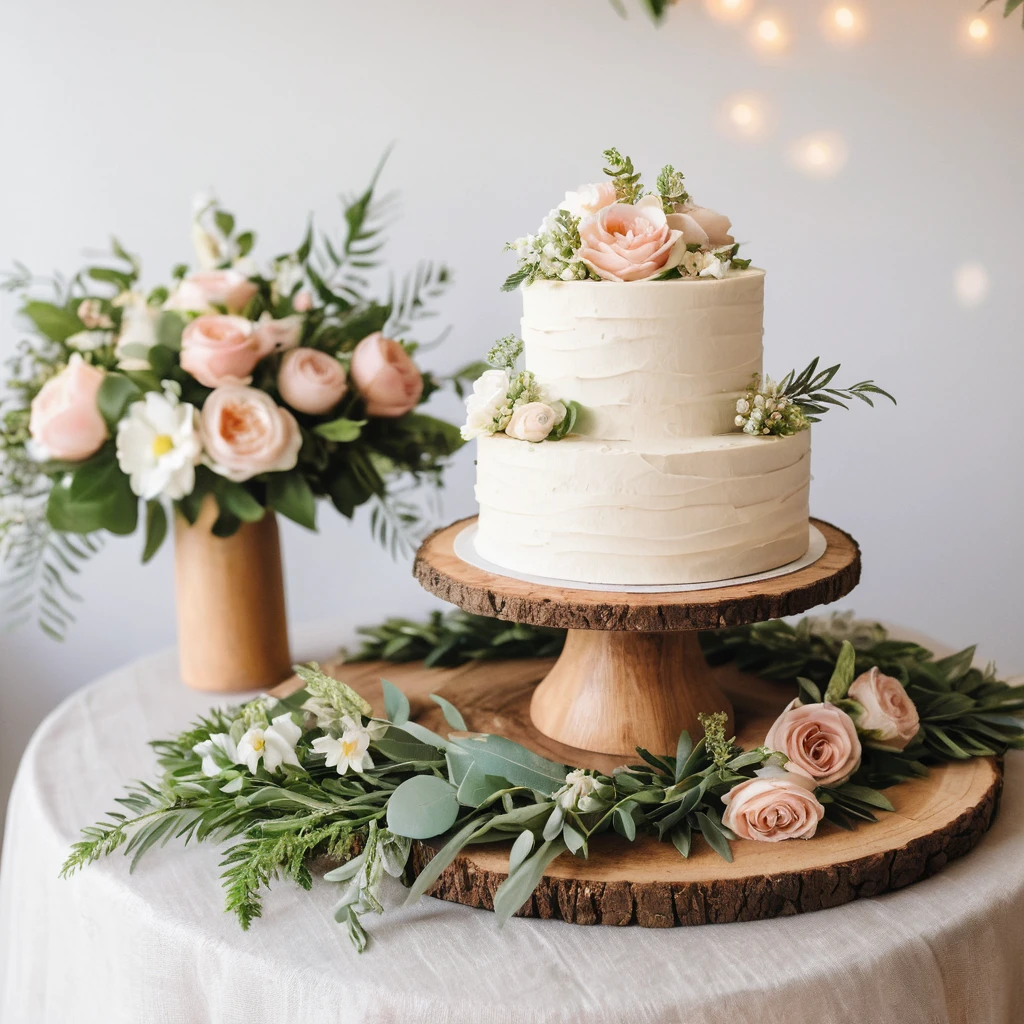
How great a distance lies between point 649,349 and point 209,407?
2.53ft

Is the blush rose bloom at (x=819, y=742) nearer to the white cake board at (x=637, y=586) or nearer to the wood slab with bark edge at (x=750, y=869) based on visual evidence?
the wood slab with bark edge at (x=750, y=869)

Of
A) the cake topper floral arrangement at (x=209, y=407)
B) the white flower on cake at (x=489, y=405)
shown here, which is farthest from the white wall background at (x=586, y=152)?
the white flower on cake at (x=489, y=405)

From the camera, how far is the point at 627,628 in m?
1.32

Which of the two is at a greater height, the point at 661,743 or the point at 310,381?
the point at 310,381

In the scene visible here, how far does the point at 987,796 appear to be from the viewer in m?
1.38

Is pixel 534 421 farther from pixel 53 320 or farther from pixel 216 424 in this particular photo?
pixel 53 320

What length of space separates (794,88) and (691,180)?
298mm

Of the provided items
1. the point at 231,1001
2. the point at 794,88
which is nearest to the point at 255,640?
the point at 231,1001

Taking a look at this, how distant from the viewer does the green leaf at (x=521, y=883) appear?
3.90 feet

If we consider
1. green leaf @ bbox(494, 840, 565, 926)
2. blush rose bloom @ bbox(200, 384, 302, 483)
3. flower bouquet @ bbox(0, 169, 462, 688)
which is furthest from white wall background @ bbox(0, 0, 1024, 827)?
green leaf @ bbox(494, 840, 565, 926)

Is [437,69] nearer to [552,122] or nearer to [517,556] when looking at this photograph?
[552,122]

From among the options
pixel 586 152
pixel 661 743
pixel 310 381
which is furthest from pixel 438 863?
pixel 586 152

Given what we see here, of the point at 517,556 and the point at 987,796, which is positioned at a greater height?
the point at 517,556

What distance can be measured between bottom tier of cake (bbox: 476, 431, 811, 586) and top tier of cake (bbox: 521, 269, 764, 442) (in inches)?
1.6
